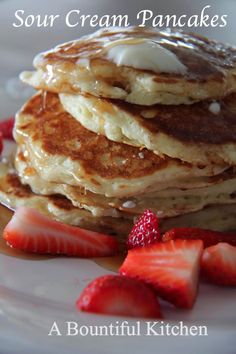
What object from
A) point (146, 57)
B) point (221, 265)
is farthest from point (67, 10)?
point (221, 265)

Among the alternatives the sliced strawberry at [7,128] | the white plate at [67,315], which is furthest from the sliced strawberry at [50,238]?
the sliced strawberry at [7,128]

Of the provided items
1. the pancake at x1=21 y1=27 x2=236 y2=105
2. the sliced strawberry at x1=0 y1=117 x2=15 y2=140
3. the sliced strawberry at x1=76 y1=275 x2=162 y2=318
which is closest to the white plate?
the sliced strawberry at x1=76 y1=275 x2=162 y2=318

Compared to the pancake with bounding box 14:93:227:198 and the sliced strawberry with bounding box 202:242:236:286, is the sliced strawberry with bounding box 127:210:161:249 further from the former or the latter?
the sliced strawberry with bounding box 202:242:236:286

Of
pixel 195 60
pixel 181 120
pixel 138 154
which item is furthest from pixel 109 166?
pixel 195 60

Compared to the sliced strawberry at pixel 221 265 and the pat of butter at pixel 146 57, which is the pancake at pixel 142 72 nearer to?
the pat of butter at pixel 146 57

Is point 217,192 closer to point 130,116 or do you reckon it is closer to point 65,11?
point 130,116

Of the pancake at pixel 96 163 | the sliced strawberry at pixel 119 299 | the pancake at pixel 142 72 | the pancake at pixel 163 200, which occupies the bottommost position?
the sliced strawberry at pixel 119 299
